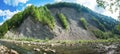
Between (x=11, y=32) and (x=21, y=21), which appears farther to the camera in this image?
(x=21, y=21)

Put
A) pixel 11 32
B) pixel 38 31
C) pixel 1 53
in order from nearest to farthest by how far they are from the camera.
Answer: pixel 1 53 < pixel 11 32 < pixel 38 31

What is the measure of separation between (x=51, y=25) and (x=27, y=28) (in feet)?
64.5

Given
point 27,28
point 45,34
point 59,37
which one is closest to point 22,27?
point 27,28

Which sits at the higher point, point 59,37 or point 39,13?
point 39,13

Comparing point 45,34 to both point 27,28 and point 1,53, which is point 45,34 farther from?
point 1,53

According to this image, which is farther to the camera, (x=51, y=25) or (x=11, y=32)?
(x=51, y=25)

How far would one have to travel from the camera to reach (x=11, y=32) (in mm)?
179250

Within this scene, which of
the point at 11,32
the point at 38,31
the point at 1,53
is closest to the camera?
the point at 1,53

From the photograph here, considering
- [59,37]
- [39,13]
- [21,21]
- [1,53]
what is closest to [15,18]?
[21,21]

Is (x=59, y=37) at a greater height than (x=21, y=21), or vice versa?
(x=21, y=21)

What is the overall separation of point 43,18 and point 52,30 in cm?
1112

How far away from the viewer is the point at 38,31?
630 ft

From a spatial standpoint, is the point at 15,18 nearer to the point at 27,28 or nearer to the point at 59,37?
the point at 27,28

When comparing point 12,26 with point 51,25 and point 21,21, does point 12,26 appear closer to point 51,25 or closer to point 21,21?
point 21,21
